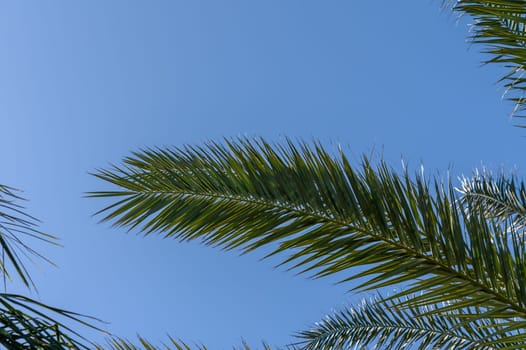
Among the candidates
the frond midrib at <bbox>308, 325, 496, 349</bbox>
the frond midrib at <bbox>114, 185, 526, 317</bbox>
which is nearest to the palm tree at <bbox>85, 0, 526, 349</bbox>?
the frond midrib at <bbox>114, 185, 526, 317</bbox>

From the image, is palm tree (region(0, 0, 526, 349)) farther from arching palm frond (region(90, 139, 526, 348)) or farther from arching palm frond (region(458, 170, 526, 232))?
arching palm frond (region(458, 170, 526, 232))

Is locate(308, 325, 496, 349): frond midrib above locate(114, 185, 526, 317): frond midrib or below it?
below

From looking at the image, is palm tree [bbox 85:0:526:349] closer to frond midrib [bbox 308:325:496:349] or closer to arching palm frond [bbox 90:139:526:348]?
arching palm frond [bbox 90:139:526:348]

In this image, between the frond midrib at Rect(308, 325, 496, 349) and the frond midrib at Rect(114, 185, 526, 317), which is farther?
the frond midrib at Rect(308, 325, 496, 349)

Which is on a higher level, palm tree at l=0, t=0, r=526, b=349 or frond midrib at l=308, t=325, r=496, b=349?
palm tree at l=0, t=0, r=526, b=349

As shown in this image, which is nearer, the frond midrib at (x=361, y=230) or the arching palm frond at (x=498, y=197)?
the frond midrib at (x=361, y=230)

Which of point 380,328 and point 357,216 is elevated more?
point 357,216

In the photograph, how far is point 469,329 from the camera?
3926 millimetres

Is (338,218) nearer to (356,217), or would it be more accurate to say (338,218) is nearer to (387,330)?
(356,217)

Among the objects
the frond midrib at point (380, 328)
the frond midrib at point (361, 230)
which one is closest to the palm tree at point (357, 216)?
the frond midrib at point (361, 230)

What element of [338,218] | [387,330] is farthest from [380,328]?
[338,218]

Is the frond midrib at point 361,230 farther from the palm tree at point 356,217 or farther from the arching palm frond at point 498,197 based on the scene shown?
the arching palm frond at point 498,197

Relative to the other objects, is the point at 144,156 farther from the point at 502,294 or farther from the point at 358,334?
the point at 358,334

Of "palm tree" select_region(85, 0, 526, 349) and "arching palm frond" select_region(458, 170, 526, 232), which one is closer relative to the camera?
"palm tree" select_region(85, 0, 526, 349)
